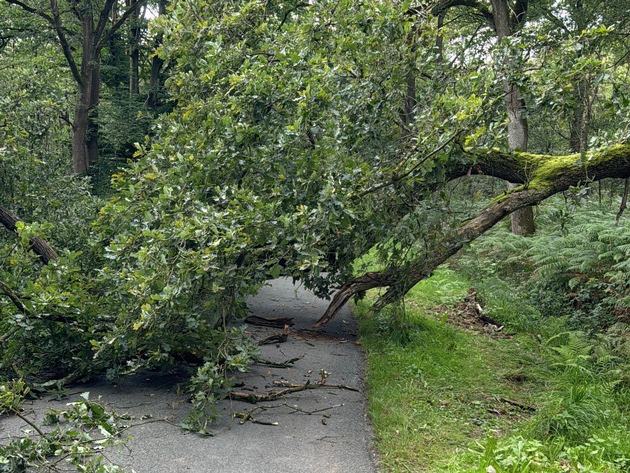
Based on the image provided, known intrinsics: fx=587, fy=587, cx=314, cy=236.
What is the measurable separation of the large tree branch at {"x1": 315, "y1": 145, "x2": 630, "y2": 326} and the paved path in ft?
3.76

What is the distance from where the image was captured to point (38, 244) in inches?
303

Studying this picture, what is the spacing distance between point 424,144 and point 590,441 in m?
3.39

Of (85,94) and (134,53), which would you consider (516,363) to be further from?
(134,53)

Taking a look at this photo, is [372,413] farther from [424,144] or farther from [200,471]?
[424,144]

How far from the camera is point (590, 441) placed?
4.48 m

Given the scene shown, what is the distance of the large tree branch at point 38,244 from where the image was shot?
302 inches

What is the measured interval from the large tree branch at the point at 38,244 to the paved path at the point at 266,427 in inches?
84.9

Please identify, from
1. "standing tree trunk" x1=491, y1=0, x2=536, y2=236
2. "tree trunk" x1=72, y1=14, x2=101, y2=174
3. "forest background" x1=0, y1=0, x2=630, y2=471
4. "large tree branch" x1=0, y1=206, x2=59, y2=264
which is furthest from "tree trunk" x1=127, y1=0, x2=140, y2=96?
"large tree branch" x1=0, y1=206, x2=59, y2=264

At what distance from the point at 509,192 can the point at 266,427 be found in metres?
5.09

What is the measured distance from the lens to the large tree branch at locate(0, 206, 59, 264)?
768cm

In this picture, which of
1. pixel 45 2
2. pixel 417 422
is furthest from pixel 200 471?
pixel 45 2

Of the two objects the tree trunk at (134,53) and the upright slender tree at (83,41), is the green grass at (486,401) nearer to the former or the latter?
the upright slender tree at (83,41)

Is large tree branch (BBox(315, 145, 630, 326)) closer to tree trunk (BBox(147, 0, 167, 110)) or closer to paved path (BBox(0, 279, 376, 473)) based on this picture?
paved path (BBox(0, 279, 376, 473))

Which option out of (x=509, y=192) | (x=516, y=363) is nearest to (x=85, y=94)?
(x=509, y=192)
